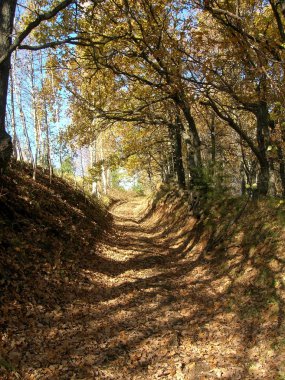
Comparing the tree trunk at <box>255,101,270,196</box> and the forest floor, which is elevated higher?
the tree trunk at <box>255,101,270,196</box>

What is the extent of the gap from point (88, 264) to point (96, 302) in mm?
2397

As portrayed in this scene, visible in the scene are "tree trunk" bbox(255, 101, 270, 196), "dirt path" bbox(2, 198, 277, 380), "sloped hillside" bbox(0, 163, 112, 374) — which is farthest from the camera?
"tree trunk" bbox(255, 101, 270, 196)

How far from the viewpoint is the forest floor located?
534 cm

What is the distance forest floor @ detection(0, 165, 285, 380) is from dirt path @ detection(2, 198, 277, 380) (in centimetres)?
2

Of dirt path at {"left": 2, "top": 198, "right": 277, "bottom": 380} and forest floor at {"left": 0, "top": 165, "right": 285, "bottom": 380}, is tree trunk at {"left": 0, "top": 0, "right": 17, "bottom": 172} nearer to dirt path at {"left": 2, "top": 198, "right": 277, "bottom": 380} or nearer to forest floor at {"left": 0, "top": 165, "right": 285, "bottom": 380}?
forest floor at {"left": 0, "top": 165, "right": 285, "bottom": 380}

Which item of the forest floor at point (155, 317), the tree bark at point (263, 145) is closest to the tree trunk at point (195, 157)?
the tree bark at point (263, 145)

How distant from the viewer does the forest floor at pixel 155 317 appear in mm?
5344

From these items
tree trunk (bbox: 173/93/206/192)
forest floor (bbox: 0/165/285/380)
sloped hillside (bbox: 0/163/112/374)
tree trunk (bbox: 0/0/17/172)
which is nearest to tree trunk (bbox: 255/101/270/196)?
forest floor (bbox: 0/165/285/380)

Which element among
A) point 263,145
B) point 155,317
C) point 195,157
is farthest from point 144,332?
point 195,157

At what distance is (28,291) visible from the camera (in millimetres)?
7129

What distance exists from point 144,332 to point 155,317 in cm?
68

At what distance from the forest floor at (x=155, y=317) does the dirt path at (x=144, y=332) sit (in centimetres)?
2

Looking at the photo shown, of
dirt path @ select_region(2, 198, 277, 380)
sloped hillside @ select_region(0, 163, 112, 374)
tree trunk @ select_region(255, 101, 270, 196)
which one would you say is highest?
tree trunk @ select_region(255, 101, 270, 196)

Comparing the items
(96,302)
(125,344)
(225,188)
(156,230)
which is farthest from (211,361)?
(156,230)
